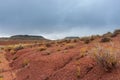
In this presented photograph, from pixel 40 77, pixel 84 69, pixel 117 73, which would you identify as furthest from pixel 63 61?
pixel 117 73

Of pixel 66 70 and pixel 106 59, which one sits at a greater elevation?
pixel 106 59

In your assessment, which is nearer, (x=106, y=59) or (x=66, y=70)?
(x=106, y=59)

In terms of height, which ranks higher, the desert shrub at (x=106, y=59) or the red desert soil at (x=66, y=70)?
the desert shrub at (x=106, y=59)

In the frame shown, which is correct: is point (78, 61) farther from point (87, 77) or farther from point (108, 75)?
point (108, 75)

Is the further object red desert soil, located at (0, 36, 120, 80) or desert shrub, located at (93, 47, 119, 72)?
red desert soil, located at (0, 36, 120, 80)

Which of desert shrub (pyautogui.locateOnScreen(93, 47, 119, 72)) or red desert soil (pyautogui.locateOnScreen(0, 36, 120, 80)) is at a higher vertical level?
desert shrub (pyautogui.locateOnScreen(93, 47, 119, 72))

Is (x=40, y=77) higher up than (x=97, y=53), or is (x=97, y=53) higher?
(x=97, y=53)

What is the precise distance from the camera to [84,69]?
14.4 m

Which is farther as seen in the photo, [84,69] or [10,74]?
[10,74]

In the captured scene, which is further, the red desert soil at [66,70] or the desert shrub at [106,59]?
the red desert soil at [66,70]

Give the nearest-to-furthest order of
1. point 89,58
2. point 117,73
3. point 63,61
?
point 117,73, point 89,58, point 63,61

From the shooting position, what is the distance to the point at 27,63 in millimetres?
22891

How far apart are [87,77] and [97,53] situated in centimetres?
120

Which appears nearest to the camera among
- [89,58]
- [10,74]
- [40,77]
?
[89,58]
